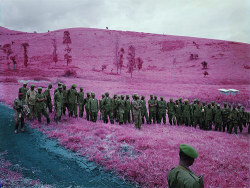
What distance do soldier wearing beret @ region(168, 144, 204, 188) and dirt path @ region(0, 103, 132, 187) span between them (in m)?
3.42

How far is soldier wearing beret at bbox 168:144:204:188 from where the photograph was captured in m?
2.71

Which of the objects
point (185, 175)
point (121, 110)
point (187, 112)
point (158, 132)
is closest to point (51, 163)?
point (185, 175)

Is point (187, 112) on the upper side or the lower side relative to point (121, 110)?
lower

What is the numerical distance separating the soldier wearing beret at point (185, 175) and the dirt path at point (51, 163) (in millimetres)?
3422

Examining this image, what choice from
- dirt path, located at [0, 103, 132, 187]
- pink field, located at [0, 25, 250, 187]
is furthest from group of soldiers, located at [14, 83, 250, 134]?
dirt path, located at [0, 103, 132, 187]

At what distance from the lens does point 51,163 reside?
6922mm

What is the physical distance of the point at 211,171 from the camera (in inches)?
251

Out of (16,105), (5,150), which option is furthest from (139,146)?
(16,105)

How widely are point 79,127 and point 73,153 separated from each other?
98.9 inches

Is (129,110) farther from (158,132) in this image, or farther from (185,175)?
(185,175)

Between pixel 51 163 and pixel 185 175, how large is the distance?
559cm

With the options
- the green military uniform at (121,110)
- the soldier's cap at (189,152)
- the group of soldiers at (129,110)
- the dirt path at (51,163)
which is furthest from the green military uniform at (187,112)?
the soldier's cap at (189,152)

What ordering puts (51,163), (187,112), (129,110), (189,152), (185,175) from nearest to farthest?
(185,175)
(189,152)
(51,163)
(129,110)
(187,112)

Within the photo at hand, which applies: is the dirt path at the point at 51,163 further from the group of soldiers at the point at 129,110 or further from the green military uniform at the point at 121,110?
the green military uniform at the point at 121,110
